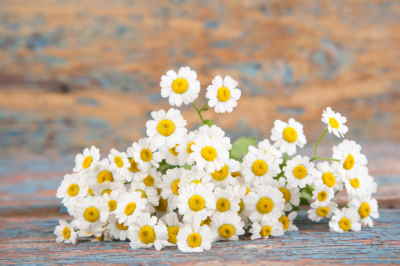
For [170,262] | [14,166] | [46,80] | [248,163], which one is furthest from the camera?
[46,80]

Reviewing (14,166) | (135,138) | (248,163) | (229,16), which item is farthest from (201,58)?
(248,163)

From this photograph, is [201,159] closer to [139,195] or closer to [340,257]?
[139,195]

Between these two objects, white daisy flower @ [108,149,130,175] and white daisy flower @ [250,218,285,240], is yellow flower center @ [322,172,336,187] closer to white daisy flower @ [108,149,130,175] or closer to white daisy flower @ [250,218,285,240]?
white daisy flower @ [250,218,285,240]

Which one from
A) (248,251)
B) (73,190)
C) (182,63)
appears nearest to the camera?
(248,251)

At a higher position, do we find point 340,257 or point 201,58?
point 201,58

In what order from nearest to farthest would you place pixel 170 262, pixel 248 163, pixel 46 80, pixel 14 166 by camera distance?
pixel 170 262 < pixel 248 163 < pixel 14 166 < pixel 46 80

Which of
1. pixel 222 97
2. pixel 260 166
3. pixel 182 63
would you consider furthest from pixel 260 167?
pixel 182 63

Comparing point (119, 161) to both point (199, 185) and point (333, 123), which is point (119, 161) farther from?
point (333, 123)
